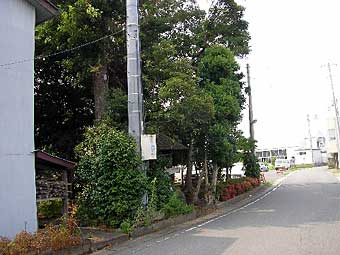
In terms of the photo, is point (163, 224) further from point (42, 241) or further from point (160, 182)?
point (42, 241)

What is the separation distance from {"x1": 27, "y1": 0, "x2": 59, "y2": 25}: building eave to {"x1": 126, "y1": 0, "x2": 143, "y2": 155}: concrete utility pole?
2610mm

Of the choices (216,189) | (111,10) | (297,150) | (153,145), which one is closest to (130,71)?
(153,145)

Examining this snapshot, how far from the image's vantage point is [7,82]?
11.6 meters

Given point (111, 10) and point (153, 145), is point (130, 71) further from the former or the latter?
point (111, 10)

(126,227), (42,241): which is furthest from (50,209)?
(42,241)

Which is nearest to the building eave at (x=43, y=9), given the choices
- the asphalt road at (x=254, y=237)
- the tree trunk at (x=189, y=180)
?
the asphalt road at (x=254, y=237)

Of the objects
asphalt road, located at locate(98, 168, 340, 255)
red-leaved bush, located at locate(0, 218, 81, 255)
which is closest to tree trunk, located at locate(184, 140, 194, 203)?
asphalt road, located at locate(98, 168, 340, 255)

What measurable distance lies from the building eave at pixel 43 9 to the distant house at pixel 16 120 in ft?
0.58

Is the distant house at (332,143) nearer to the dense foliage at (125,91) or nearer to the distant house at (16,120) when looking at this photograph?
the dense foliage at (125,91)

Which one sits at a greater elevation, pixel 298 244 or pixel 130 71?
pixel 130 71

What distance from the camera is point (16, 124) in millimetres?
11727

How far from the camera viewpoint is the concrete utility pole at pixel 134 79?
575 inches

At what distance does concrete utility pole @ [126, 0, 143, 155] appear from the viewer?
14594mm

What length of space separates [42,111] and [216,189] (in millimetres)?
10383
